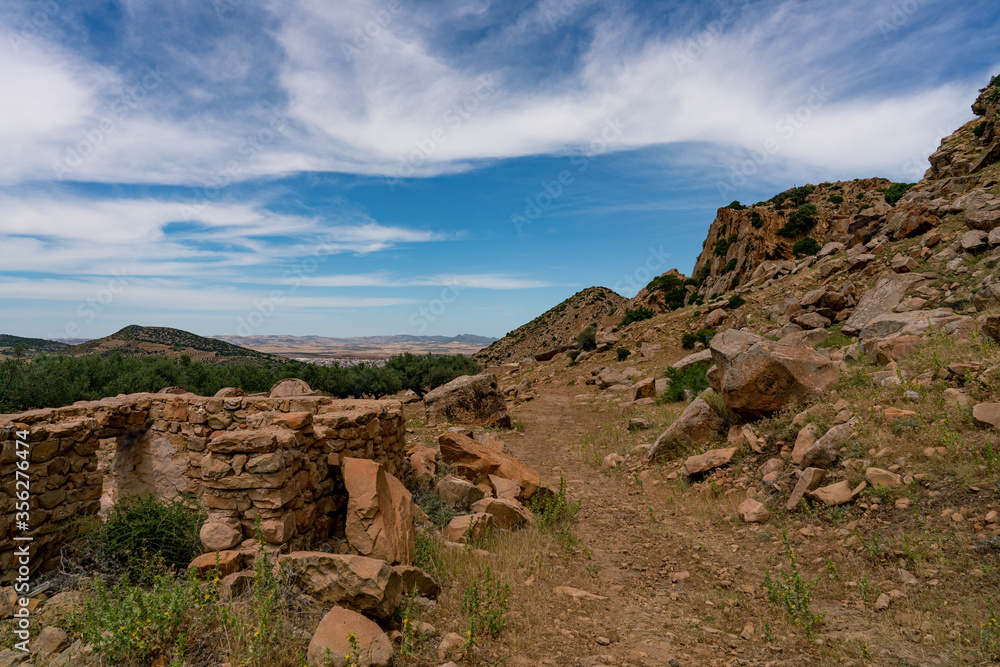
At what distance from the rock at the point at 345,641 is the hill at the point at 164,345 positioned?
4048cm

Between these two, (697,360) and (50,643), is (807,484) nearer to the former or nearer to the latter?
(50,643)

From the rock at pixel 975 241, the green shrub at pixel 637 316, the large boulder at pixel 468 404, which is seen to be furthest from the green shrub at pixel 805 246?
the large boulder at pixel 468 404

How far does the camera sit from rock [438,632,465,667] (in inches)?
149

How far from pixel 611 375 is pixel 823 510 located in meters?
14.3

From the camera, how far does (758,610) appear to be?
15.2 ft

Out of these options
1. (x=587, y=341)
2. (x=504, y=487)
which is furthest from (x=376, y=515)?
(x=587, y=341)

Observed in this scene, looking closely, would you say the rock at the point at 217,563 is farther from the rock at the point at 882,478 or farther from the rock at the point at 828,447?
the rock at the point at 828,447

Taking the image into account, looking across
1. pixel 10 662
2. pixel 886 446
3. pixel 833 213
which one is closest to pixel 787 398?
pixel 886 446

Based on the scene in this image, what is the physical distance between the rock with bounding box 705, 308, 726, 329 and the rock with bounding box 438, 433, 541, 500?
15318 mm

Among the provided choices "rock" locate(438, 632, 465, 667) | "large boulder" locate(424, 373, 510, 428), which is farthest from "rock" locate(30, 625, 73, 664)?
"large boulder" locate(424, 373, 510, 428)

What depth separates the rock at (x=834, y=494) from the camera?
227 inches

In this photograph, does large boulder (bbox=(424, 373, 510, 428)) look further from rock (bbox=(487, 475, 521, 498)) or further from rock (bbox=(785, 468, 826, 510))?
rock (bbox=(785, 468, 826, 510))

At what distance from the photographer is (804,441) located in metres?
7.09

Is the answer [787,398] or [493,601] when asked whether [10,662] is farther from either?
[787,398]
